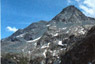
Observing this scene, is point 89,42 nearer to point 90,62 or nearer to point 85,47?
point 85,47

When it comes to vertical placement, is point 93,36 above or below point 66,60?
above

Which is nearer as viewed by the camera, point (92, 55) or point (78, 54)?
point (92, 55)

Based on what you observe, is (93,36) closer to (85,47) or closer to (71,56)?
(85,47)

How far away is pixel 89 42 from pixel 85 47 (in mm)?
6179

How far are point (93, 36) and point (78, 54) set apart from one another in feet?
66.2

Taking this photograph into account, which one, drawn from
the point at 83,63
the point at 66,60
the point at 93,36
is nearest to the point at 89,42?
the point at 93,36

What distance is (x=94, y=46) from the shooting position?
123875 mm

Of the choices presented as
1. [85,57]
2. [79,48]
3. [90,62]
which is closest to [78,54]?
[79,48]

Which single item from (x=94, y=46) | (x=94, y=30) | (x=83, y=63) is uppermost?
(x=94, y=30)

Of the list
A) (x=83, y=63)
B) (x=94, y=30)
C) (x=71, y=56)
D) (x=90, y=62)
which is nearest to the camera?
(x=90, y=62)

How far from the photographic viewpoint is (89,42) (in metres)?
131

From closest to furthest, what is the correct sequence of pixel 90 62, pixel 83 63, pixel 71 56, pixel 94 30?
pixel 90 62 → pixel 83 63 → pixel 94 30 → pixel 71 56

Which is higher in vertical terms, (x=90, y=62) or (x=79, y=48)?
(x=79, y=48)

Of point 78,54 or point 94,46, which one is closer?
point 94,46
